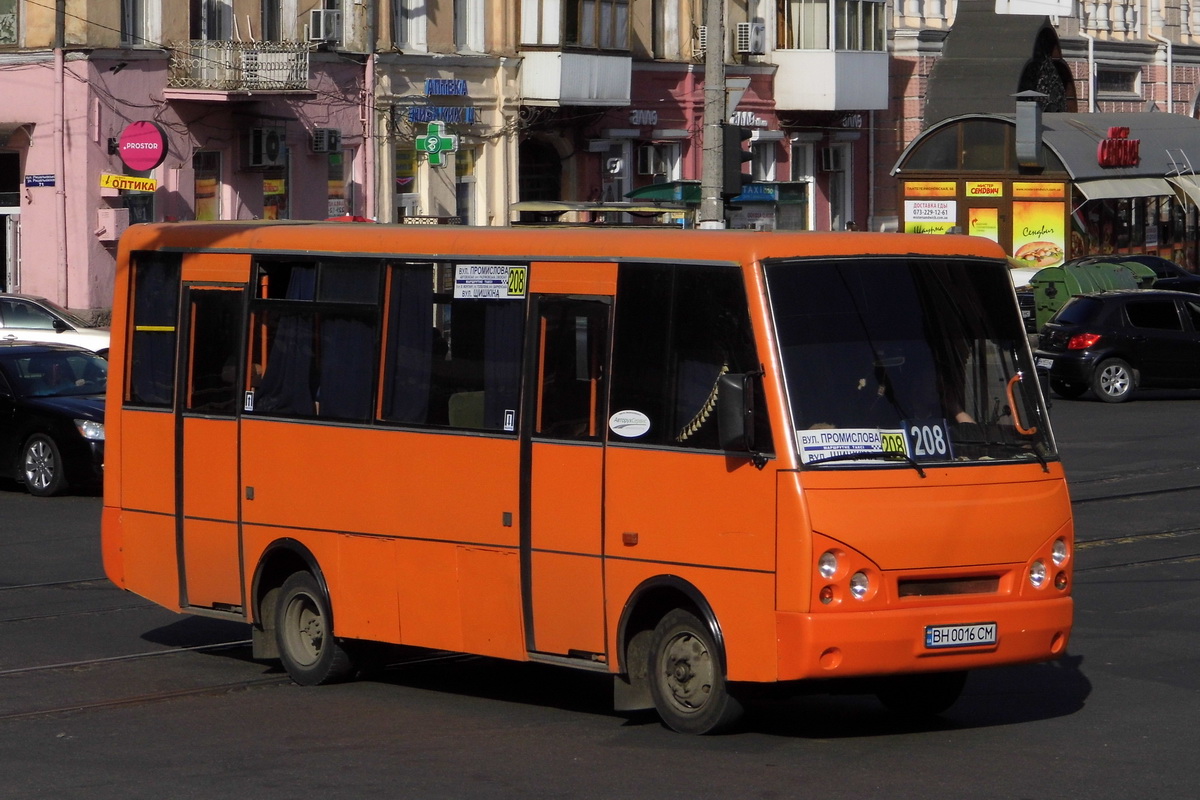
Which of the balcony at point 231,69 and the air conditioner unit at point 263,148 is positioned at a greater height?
the balcony at point 231,69

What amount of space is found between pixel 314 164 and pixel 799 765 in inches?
1154

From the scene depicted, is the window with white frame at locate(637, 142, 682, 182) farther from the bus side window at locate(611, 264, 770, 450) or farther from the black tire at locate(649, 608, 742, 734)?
the black tire at locate(649, 608, 742, 734)

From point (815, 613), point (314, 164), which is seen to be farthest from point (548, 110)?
point (815, 613)

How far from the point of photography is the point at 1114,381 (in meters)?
27.9

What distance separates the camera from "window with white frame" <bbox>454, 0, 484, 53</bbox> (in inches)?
1540

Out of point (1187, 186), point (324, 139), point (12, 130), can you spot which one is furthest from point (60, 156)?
point (1187, 186)

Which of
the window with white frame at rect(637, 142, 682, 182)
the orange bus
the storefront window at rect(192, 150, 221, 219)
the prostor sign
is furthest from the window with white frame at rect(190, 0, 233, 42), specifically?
the orange bus

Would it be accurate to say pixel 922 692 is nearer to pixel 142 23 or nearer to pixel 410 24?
pixel 142 23

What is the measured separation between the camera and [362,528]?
9859 millimetres

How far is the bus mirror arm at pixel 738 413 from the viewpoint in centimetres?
800

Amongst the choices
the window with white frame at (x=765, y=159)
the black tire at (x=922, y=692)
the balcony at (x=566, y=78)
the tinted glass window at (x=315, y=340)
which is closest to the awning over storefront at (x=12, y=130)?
the balcony at (x=566, y=78)

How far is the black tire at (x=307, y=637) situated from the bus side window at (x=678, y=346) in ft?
7.38

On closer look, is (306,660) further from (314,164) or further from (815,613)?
(314,164)

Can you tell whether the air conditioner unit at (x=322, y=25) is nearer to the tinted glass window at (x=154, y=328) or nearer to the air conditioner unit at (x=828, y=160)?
the air conditioner unit at (x=828, y=160)
